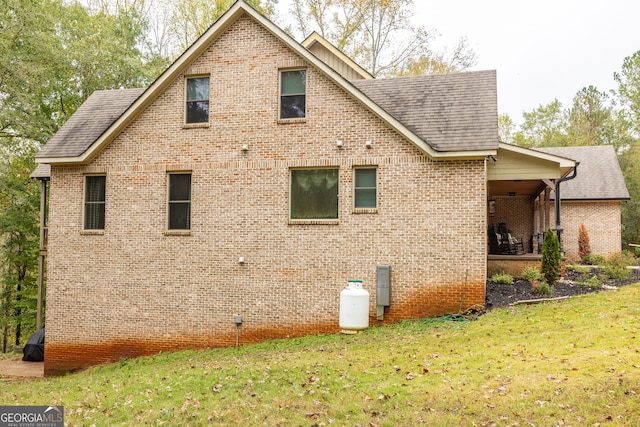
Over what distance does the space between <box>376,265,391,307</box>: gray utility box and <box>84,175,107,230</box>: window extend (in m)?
7.25

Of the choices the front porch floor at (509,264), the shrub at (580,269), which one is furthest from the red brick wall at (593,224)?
the front porch floor at (509,264)

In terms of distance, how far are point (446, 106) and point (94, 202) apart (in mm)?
9258

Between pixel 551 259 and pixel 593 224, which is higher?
pixel 593 224

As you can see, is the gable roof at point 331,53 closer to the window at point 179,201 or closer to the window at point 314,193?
the window at point 314,193

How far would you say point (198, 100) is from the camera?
13688 millimetres

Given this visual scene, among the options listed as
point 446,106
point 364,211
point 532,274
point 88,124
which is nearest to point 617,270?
point 532,274

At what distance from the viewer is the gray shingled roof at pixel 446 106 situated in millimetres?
12047

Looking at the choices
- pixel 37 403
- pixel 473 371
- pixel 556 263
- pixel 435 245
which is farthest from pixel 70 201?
pixel 556 263

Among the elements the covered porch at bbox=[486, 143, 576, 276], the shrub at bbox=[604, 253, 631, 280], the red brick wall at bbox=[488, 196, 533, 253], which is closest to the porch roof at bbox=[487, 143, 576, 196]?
the covered porch at bbox=[486, 143, 576, 276]

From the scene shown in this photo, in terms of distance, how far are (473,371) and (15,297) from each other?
2698 cm

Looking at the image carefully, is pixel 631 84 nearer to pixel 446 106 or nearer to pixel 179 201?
pixel 446 106

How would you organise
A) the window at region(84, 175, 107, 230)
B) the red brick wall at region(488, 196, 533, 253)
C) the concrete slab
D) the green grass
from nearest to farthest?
the green grass, the window at region(84, 175, 107, 230), the concrete slab, the red brick wall at region(488, 196, 533, 253)

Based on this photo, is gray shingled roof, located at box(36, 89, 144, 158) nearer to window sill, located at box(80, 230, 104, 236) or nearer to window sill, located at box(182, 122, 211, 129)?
window sill, located at box(80, 230, 104, 236)

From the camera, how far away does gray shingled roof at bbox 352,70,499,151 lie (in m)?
12.0
